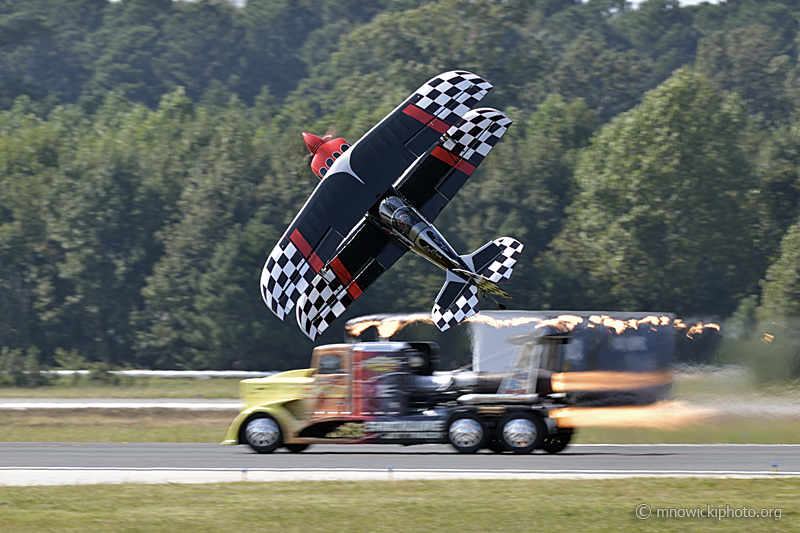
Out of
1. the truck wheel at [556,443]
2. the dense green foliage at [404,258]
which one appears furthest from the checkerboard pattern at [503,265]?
the dense green foliage at [404,258]

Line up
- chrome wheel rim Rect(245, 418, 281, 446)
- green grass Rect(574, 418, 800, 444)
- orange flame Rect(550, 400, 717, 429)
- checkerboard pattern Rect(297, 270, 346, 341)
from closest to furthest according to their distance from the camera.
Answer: checkerboard pattern Rect(297, 270, 346, 341), chrome wheel rim Rect(245, 418, 281, 446), green grass Rect(574, 418, 800, 444), orange flame Rect(550, 400, 717, 429)

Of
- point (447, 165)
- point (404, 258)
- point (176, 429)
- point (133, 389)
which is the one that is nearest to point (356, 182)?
point (447, 165)

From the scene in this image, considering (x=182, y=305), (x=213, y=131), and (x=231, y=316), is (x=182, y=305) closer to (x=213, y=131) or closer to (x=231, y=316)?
(x=231, y=316)

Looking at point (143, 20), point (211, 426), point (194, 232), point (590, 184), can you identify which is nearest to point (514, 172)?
point (590, 184)

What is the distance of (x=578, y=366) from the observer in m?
22.9

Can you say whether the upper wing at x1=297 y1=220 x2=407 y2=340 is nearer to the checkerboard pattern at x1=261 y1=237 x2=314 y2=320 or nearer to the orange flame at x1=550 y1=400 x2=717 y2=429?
the checkerboard pattern at x1=261 y1=237 x2=314 y2=320

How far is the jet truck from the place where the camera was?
18.5 m

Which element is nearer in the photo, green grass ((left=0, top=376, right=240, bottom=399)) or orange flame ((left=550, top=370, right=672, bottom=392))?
orange flame ((left=550, top=370, right=672, bottom=392))

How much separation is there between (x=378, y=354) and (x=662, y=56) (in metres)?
92.2

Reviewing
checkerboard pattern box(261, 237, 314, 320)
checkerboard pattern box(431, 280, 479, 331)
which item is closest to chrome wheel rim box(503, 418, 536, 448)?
checkerboard pattern box(431, 280, 479, 331)

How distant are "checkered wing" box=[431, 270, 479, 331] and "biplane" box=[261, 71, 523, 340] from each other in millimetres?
17

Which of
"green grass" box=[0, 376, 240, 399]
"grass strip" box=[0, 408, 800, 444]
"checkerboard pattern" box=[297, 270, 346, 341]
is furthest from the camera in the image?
"green grass" box=[0, 376, 240, 399]

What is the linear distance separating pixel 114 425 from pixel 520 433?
12.5 m

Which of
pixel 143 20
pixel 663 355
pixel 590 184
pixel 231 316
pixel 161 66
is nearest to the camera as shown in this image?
pixel 663 355
